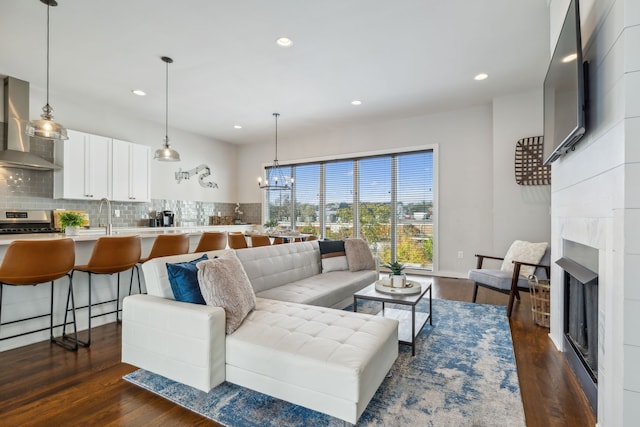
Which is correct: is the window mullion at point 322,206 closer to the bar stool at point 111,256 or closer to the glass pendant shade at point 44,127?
the bar stool at point 111,256

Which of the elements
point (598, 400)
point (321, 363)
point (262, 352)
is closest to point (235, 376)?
point (262, 352)

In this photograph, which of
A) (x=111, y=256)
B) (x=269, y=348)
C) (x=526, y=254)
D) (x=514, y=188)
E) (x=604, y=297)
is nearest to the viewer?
(x=604, y=297)

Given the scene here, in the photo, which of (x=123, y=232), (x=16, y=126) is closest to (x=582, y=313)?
(x=123, y=232)

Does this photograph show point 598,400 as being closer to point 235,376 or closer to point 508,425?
point 508,425

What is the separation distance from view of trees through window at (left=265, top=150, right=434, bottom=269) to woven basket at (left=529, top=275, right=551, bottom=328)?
256cm

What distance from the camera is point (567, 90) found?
203cm

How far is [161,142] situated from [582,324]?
687cm

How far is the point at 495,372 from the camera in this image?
7.30ft

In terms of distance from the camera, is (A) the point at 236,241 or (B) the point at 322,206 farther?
(B) the point at 322,206

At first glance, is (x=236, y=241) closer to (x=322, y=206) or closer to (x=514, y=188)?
(x=322, y=206)

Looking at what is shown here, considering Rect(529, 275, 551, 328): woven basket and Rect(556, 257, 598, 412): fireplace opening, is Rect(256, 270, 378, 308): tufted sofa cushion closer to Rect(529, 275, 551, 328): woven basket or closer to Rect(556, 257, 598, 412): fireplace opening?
Rect(529, 275, 551, 328): woven basket

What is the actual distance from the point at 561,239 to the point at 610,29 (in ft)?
5.55

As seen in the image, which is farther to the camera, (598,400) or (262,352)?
(262,352)

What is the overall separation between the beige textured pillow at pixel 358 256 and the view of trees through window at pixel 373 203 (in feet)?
7.23
